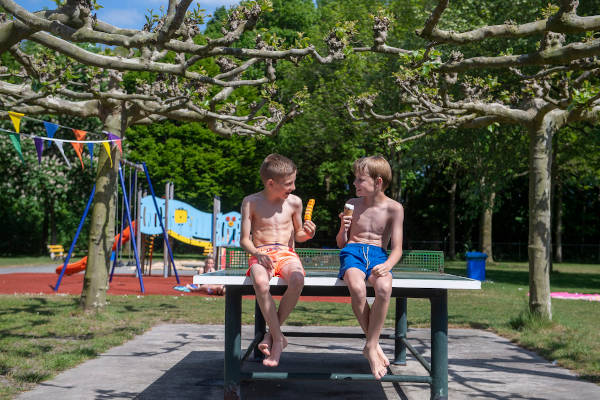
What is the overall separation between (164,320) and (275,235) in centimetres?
577

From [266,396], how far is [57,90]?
18.3 ft

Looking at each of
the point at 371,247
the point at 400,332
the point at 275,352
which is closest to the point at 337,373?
the point at 275,352

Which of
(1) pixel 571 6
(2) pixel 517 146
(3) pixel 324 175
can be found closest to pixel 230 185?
(3) pixel 324 175

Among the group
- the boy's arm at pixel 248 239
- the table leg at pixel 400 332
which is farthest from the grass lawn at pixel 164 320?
the boy's arm at pixel 248 239

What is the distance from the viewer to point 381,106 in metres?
25.8

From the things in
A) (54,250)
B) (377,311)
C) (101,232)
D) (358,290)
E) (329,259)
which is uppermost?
(101,232)

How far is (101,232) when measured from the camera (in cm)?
1018

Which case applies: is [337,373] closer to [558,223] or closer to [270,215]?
[270,215]

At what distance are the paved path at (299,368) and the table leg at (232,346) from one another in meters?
Result: 0.76

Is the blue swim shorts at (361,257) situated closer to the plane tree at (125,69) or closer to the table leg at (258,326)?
the plane tree at (125,69)

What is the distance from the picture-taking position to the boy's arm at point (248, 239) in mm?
4551

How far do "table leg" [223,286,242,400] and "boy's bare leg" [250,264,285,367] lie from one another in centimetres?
18

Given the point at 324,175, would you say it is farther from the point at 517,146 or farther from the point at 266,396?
the point at 266,396

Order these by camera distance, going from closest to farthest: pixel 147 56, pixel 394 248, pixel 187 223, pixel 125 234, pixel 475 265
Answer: pixel 394 248 < pixel 147 56 < pixel 475 265 < pixel 187 223 < pixel 125 234
